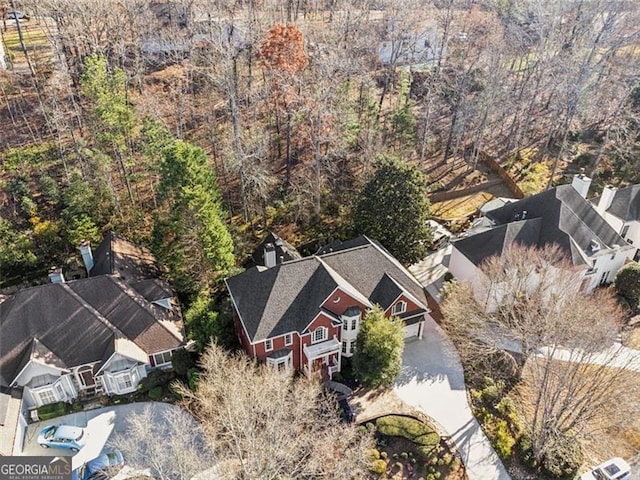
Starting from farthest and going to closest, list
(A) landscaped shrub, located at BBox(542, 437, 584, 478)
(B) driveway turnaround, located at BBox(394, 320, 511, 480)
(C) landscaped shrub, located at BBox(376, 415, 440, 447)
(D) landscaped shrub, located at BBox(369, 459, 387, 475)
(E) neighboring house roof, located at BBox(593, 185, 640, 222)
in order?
(E) neighboring house roof, located at BBox(593, 185, 640, 222) < (C) landscaped shrub, located at BBox(376, 415, 440, 447) < (B) driveway turnaround, located at BBox(394, 320, 511, 480) < (A) landscaped shrub, located at BBox(542, 437, 584, 478) < (D) landscaped shrub, located at BBox(369, 459, 387, 475)

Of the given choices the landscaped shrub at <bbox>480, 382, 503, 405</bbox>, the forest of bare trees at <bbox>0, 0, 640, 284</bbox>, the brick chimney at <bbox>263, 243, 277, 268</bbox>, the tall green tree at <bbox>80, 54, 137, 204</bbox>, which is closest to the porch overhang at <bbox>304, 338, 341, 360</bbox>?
the brick chimney at <bbox>263, 243, 277, 268</bbox>

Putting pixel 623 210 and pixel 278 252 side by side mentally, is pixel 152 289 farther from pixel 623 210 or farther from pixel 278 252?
pixel 623 210

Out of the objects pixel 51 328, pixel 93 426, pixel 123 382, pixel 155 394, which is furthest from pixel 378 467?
pixel 51 328

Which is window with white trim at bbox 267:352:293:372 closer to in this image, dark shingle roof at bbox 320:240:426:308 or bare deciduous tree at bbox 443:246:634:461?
dark shingle roof at bbox 320:240:426:308

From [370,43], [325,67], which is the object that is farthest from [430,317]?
[370,43]

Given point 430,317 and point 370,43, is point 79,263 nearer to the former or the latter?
point 430,317

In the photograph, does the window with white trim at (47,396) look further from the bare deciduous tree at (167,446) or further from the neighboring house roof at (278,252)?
the neighboring house roof at (278,252)

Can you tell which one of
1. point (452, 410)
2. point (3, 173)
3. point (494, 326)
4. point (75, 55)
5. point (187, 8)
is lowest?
point (452, 410)
